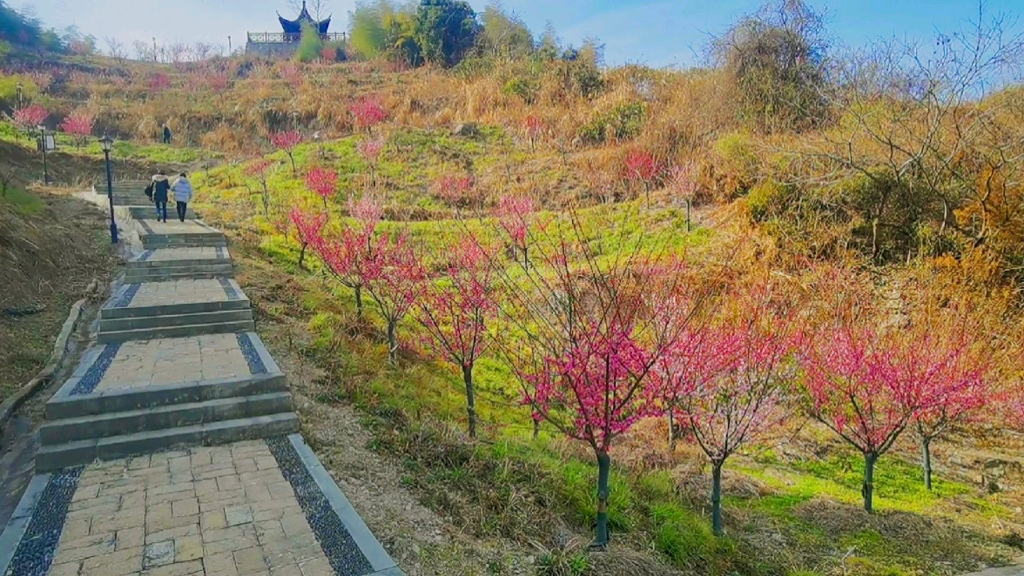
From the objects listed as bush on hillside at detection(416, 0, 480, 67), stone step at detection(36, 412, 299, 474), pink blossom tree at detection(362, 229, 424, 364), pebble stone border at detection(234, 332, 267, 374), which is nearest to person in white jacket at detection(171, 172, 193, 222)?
pink blossom tree at detection(362, 229, 424, 364)

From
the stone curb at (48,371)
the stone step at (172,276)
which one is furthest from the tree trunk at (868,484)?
the stone step at (172,276)

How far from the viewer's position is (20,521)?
4094mm

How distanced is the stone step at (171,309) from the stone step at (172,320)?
2.5 inches

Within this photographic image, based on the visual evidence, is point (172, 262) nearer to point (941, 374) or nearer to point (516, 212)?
point (516, 212)

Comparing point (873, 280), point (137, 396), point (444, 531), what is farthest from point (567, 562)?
point (873, 280)

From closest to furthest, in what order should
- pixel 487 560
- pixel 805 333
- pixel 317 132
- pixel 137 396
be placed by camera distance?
pixel 487 560, pixel 137 396, pixel 805 333, pixel 317 132

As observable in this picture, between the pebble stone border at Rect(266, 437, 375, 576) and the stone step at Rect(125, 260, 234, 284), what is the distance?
262 inches

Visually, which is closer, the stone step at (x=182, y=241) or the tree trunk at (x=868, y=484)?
the tree trunk at (x=868, y=484)

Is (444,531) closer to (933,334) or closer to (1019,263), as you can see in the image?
(933,334)

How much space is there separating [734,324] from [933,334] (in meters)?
2.92

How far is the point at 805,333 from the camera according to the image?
9359mm

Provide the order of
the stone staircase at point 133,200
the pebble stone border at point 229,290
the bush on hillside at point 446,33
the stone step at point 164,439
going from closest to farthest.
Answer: the stone step at point 164,439
the pebble stone border at point 229,290
the stone staircase at point 133,200
the bush on hillside at point 446,33

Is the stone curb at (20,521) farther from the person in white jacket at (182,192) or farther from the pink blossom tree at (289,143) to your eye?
the pink blossom tree at (289,143)

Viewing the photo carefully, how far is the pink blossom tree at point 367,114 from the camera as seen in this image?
2728 centimetres
